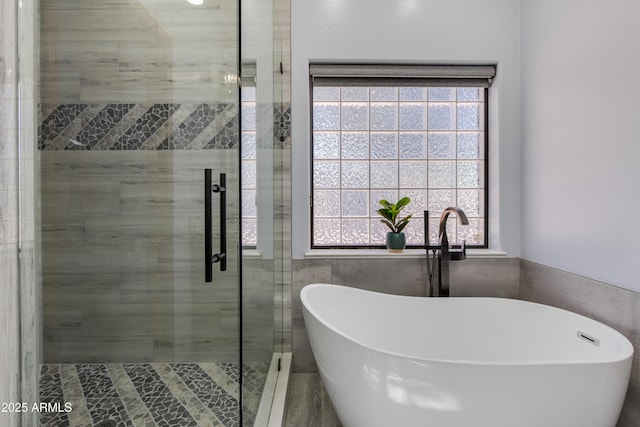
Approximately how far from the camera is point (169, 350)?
4.21 ft

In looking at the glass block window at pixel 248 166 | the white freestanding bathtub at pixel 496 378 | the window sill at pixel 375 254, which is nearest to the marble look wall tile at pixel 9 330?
the glass block window at pixel 248 166

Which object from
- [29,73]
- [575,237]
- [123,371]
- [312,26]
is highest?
[312,26]

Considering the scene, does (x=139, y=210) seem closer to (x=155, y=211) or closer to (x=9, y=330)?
(x=155, y=211)

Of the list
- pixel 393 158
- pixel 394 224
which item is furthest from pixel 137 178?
pixel 393 158

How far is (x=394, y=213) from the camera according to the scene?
2.14 m

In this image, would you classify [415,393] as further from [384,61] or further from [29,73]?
[384,61]

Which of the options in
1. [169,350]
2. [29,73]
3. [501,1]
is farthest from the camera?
[501,1]

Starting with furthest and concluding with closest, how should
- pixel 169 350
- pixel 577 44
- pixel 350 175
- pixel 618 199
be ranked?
pixel 350 175 → pixel 577 44 → pixel 618 199 → pixel 169 350

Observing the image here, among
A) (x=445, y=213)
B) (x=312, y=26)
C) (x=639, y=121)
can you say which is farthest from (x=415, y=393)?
(x=312, y=26)

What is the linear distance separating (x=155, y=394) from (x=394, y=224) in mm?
1593

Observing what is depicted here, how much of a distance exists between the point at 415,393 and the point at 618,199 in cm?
121

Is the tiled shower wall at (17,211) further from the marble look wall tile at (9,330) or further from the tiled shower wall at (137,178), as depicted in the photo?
the tiled shower wall at (137,178)

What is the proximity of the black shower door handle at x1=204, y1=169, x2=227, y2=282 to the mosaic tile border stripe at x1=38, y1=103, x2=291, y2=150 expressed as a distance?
0.19m

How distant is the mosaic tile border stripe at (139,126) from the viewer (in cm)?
76
